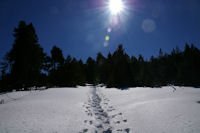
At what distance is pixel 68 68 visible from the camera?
30.0 meters

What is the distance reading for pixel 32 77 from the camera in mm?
20469

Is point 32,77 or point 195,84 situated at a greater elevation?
point 32,77

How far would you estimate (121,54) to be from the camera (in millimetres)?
26922

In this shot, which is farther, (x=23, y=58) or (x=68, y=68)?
(x=68, y=68)

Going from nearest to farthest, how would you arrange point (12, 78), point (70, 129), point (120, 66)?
point (70, 129), point (12, 78), point (120, 66)

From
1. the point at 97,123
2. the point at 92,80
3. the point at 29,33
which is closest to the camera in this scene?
the point at 97,123

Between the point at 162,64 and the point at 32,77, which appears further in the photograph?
the point at 162,64

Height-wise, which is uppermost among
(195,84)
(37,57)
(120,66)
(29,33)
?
(29,33)

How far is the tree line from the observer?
18969 millimetres

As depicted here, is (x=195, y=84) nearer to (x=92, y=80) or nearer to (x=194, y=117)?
(x=194, y=117)

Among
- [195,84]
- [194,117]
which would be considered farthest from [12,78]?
[195,84]

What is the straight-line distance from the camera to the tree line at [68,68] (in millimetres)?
18969

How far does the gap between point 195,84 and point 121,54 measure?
26846mm

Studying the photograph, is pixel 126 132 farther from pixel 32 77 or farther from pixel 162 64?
pixel 162 64
